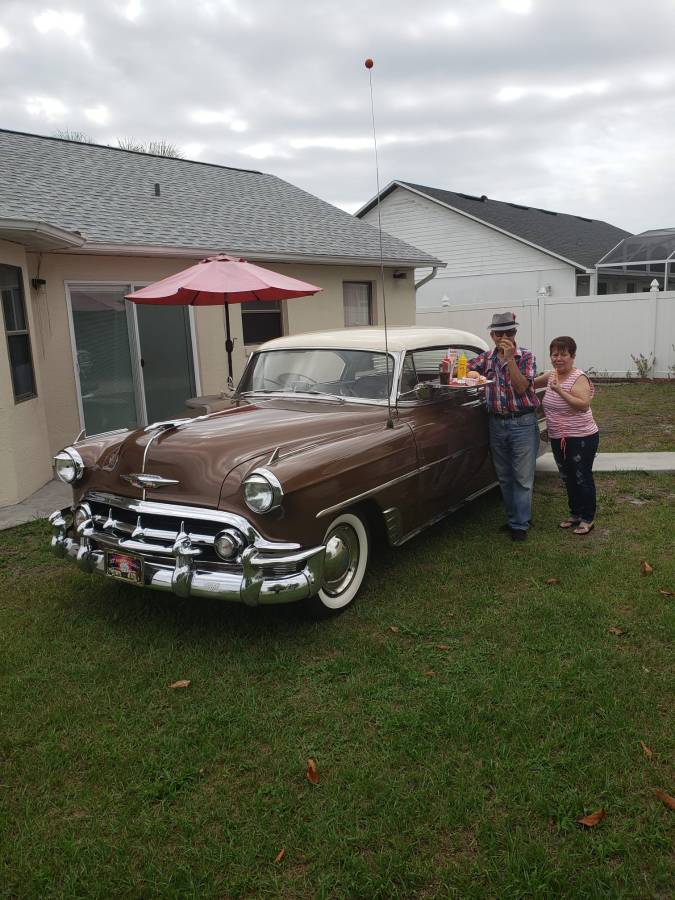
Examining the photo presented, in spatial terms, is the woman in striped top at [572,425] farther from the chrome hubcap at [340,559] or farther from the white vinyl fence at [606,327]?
the white vinyl fence at [606,327]

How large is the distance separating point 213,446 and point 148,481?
A: 0.42 metres

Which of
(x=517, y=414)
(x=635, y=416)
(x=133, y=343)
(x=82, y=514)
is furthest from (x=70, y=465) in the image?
(x=635, y=416)

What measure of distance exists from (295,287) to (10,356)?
3.06 metres

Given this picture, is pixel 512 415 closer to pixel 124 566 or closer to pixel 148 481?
pixel 148 481

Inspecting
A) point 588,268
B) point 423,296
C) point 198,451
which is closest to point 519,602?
point 198,451

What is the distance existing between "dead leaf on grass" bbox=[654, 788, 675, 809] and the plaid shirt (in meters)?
3.16

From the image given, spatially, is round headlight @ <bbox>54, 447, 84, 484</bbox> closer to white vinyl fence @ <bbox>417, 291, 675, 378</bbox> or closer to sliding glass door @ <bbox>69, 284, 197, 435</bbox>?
sliding glass door @ <bbox>69, 284, 197, 435</bbox>

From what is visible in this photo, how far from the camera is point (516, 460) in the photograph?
5527 mm

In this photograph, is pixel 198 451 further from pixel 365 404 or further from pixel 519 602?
pixel 519 602

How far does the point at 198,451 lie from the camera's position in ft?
13.5

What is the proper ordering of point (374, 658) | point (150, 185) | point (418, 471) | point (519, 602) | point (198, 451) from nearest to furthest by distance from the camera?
point (374, 658) < point (198, 451) < point (519, 602) < point (418, 471) < point (150, 185)

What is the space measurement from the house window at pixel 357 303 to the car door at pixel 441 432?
23.8 feet

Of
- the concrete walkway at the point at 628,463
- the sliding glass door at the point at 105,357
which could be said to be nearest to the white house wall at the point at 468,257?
the sliding glass door at the point at 105,357

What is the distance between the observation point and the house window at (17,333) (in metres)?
7.21
